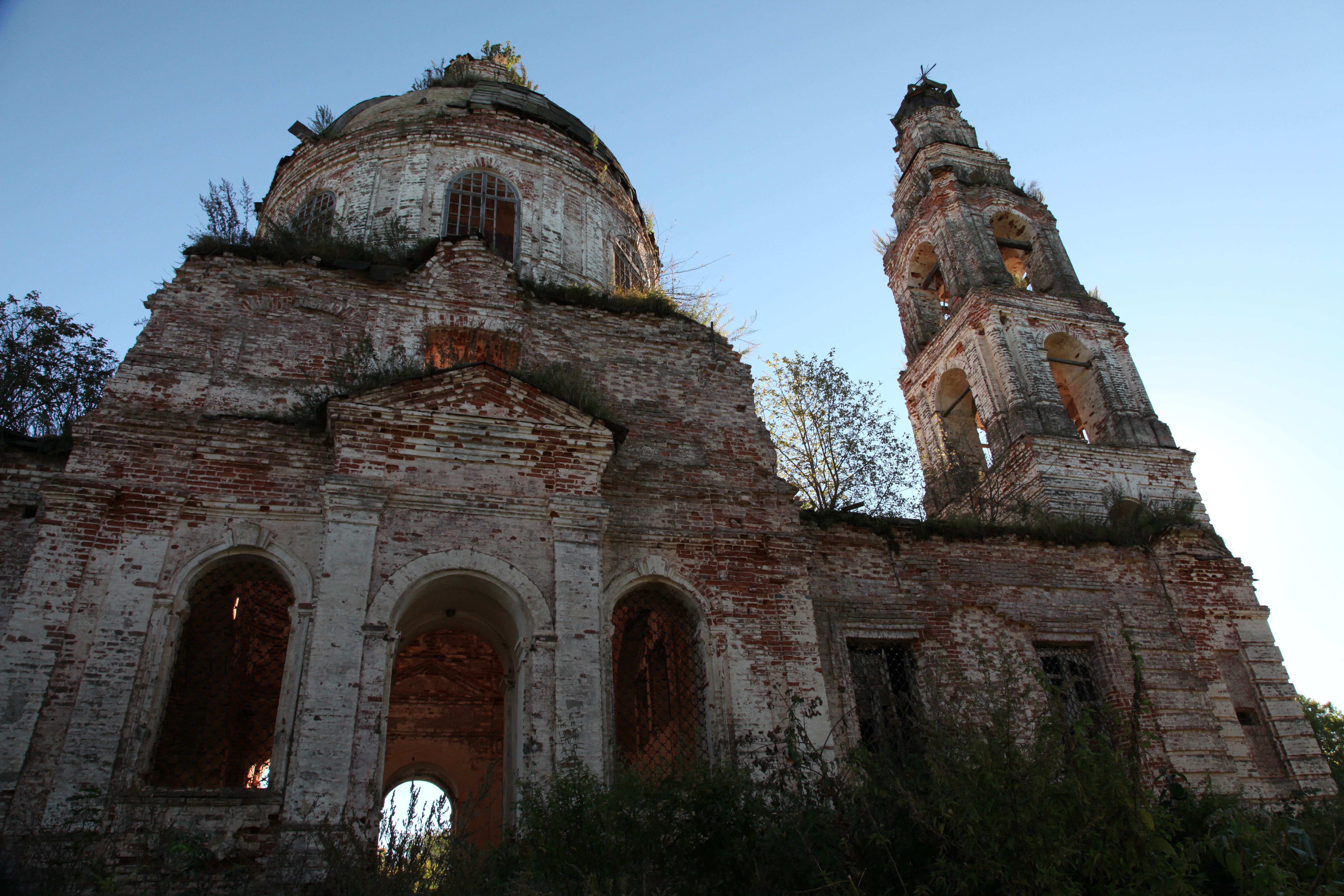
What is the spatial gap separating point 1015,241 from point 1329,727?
22.3m

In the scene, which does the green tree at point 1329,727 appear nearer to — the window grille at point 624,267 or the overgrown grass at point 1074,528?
the overgrown grass at point 1074,528

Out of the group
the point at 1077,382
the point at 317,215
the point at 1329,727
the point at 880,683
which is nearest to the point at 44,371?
the point at 317,215

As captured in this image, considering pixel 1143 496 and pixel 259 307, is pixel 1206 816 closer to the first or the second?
pixel 259 307

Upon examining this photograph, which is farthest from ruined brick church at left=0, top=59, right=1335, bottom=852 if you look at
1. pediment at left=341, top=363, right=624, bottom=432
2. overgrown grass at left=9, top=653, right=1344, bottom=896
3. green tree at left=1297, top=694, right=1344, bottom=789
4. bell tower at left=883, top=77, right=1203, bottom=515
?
green tree at left=1297, top=694, right=1344, bottom=789

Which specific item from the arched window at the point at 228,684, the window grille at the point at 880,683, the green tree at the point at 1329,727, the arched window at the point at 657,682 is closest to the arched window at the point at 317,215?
the arched window at the point at 228,684

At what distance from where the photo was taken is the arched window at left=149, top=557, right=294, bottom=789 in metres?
9.67

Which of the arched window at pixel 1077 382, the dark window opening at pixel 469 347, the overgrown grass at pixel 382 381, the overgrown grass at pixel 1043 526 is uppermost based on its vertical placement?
the arched window at pixel 1077 382

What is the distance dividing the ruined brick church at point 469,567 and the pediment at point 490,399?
0.11ft

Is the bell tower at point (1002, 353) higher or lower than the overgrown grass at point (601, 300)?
higher

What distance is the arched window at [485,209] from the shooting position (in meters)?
13.3

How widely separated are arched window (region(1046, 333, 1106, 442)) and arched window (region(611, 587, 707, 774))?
13387 mm

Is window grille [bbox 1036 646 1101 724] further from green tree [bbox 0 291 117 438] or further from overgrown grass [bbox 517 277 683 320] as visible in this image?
green tree [bbox 0 291 117 438]

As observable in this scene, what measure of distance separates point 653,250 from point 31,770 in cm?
1187

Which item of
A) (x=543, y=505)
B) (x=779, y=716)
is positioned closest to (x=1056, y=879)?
(x=779, y=716)
